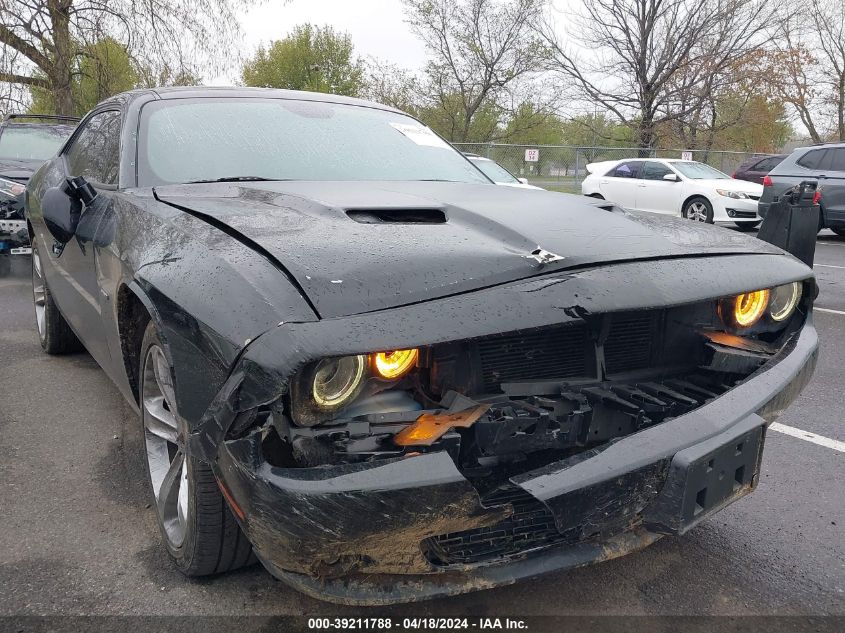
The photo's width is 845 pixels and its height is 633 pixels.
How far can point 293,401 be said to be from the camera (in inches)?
58.6

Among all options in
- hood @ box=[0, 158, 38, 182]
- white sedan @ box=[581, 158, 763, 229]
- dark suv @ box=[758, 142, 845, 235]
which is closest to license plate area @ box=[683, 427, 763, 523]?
hood @ box=[0, 158, 38, 182]

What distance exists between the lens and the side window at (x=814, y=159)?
11414 millimetres

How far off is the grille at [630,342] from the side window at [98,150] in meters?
2.02

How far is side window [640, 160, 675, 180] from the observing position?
46.9ft

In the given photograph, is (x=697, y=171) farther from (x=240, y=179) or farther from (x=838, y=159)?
(x=240, y=179)

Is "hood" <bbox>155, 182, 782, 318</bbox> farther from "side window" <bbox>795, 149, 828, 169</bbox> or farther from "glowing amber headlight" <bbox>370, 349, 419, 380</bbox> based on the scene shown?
"side window" <bbox>795, 149, 828, 169</bbox>

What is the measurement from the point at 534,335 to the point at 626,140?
30439mm

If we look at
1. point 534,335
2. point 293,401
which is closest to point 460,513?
point 293,401

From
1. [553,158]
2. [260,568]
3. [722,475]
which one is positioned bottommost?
[260,568]

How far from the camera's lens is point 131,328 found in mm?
2322

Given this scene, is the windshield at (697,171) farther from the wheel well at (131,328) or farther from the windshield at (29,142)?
the wheel well at (131,328)

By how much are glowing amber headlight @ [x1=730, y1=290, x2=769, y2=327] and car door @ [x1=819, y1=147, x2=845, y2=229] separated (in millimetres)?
10452

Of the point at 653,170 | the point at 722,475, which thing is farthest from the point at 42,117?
the point at 653,170

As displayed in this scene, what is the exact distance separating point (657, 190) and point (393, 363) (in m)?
13.7
